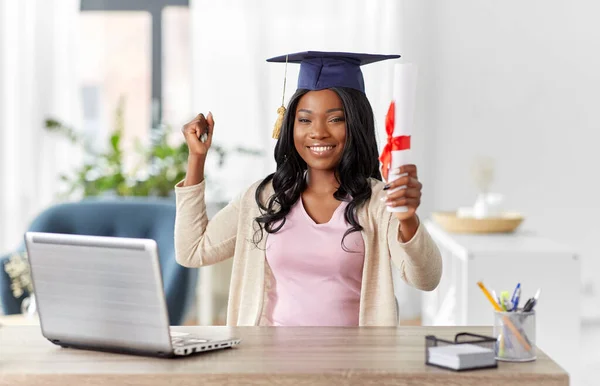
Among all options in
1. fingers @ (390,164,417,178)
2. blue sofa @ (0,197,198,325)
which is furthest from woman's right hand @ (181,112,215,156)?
blue sofa @ (0,197,198,325)

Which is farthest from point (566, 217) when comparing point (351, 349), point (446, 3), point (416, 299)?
point (351, 349)

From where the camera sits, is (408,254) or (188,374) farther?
(408,254)

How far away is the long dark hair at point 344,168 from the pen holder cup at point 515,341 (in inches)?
22.5

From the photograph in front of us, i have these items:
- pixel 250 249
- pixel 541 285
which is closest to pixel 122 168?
pixel 541 285

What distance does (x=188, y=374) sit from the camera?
1387 mm

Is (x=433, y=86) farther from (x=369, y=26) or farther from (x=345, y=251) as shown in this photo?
(x=345, y=251)

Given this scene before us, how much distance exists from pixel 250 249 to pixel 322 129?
0.34 metres

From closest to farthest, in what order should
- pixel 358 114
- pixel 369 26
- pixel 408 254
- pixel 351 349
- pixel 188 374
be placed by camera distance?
pixel 188 374
pixel 351 349
pixel 408 254
pixel 358 114
pixel 369 26

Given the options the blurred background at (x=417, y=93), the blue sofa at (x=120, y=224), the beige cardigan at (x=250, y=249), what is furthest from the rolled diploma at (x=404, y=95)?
the blurred background at (x=417, y=93)

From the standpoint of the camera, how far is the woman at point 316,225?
6.64 ft

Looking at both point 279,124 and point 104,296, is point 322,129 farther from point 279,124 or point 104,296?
point 104,296

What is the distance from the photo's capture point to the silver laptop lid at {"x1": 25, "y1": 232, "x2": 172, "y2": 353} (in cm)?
148

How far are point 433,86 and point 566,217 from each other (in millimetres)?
1019

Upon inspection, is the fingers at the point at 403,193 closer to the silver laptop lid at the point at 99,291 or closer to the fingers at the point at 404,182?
the fingers at the point at 404,182
